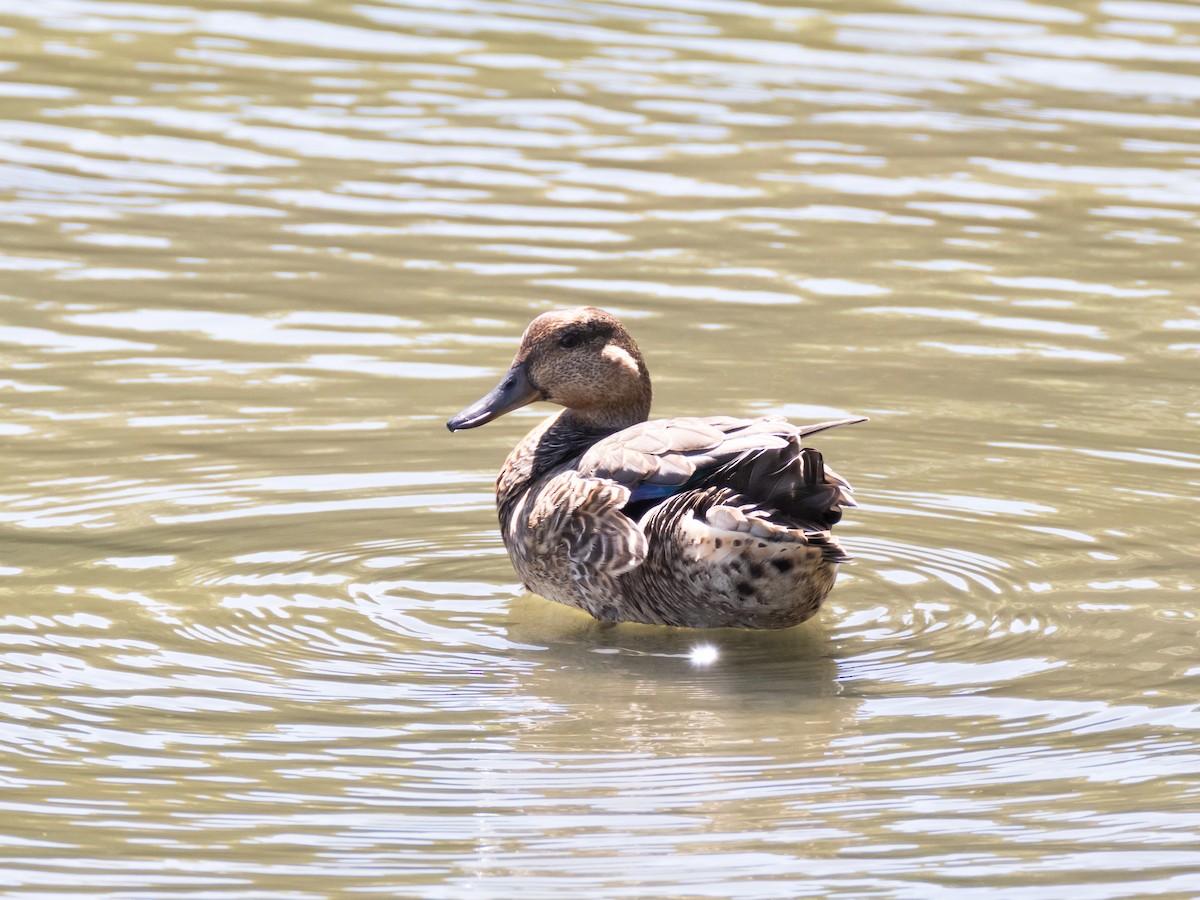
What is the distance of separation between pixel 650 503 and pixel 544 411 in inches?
132

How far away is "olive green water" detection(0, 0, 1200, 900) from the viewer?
5.51 m

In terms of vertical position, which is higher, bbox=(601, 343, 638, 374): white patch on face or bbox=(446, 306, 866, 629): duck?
bbox=(601, 343, 638, 374): white patch on face

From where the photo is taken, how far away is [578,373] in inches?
314

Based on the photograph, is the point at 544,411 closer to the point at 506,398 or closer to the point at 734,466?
the point at 506,398

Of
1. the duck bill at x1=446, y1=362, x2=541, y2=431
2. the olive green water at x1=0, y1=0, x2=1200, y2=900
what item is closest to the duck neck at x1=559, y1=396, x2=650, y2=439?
the duck bill at x1=446, y1=362, x2=541, y2=431

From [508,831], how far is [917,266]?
7.25 meters

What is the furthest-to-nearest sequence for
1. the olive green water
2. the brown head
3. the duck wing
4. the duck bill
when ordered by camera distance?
the duck bill
the brown head
the duck wing
the olive green water

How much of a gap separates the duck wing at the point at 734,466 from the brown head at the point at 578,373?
1.90 feet

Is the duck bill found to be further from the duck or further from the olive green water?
the olive green water

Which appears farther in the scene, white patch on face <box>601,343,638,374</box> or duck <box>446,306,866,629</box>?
white patch on face <box>601,343,638,374</box>

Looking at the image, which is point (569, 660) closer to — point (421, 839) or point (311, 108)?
point (421, 839)

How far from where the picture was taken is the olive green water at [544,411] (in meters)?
5.51

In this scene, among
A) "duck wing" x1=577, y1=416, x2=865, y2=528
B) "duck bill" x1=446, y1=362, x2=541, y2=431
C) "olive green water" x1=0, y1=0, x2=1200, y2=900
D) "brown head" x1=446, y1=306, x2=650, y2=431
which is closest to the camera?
"olive green water" x1=0, y1=0, x2=1200, y2=900

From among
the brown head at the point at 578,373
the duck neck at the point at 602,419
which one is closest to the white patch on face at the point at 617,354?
the brown head at the point at 578,373
